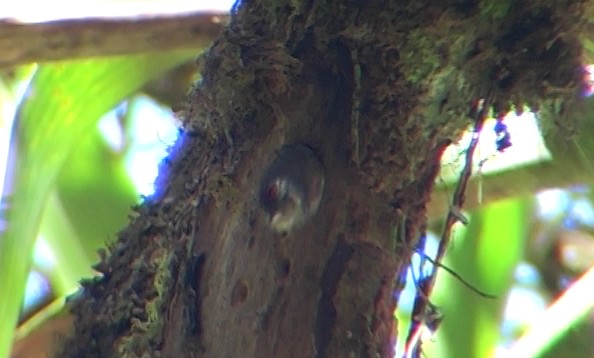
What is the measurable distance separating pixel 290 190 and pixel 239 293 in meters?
0.08

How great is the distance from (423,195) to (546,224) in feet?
3.95

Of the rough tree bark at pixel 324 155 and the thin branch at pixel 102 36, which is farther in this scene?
the thin branch at pixel 102 36

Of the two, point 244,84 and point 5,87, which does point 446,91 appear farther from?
point 5,87

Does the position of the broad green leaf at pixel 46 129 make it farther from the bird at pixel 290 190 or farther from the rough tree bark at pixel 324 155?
the bird at pixel 290 190

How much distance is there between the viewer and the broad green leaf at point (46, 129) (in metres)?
0.85

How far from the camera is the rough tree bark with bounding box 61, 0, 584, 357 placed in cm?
62

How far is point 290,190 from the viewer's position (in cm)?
61

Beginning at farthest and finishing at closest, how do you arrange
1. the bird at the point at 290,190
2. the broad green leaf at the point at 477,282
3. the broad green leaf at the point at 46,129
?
the broad green leaf at the point at 477,282, the broad green leaf at the point at 46,129, the bird at the point at 290,190

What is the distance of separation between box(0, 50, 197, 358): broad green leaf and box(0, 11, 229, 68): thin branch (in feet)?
0.13

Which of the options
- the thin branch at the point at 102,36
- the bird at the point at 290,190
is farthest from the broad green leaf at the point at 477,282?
the bird at the point at 290,190

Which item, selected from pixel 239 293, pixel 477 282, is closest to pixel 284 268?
pixel 239 293

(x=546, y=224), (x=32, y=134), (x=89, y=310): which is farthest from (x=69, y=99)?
(x=546, y=224)

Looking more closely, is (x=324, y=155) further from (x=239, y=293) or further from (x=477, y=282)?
(x=477, y=282)

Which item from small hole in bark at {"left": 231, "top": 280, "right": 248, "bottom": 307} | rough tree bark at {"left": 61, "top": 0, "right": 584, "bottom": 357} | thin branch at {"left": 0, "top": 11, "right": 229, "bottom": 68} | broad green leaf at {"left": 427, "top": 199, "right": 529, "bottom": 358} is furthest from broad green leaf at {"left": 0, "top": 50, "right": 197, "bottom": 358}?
broad green leaf at {"left": 427, "top": 199, "right": 529, "bottom": 358}
